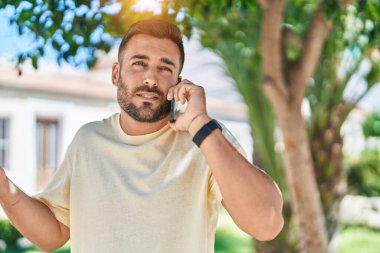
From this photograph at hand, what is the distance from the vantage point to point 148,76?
7.36 feet

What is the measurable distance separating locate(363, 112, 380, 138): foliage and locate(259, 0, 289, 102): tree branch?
24.1 feet

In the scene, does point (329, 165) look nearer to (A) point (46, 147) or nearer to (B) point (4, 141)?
(B) point (4, 141)

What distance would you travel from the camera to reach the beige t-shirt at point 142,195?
2.14 meters

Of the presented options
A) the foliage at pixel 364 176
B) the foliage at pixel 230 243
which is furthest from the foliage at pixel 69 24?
the foliage at pixel 230 243

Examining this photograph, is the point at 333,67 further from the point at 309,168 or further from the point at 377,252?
the point at 377,252

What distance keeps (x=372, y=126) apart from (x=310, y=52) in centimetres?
827

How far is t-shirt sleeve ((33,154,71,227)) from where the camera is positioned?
7.91 feet

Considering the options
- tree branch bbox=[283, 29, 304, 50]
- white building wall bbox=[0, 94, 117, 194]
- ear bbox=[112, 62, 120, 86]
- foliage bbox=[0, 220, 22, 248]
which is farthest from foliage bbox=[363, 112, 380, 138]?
ear bbox=[112, 62, 120, 86]

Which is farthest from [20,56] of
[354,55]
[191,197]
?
[354,55]

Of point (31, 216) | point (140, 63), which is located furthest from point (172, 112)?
point (31, 216)

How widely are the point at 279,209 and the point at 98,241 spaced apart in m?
0.58

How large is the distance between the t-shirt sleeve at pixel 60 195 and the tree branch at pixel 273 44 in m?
3.03

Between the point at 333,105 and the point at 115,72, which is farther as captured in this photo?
the point at 333,105

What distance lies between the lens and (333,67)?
7.40 meters
